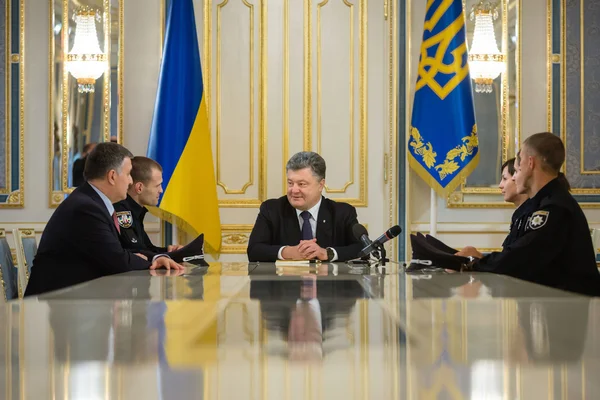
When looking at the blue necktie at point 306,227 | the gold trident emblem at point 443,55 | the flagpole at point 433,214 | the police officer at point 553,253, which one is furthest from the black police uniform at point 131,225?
the gold trident emblem at point 443,55

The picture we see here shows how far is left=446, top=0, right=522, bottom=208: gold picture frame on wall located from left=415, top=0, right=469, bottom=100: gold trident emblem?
1.37 feet

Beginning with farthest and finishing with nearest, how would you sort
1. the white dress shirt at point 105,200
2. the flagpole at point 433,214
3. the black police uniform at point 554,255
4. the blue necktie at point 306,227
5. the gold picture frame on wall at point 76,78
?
the gold picture frame on wall at point 76,78
the flagpole at point 433,214
the blue necktie at point 306,227
the white dress shirt at point 105,200
the black police uniform at point 554,255

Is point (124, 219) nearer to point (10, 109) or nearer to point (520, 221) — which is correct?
point (10, 109)

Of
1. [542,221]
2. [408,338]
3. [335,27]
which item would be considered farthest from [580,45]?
[408,338]

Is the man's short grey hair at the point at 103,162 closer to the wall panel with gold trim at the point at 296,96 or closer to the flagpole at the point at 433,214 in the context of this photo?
the wall panel with gold trim at the point at 296,96

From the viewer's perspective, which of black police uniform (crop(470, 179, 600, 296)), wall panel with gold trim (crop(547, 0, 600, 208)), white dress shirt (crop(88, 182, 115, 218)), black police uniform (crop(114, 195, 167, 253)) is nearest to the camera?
black police uniform (crop(470, 179, 600, 296))

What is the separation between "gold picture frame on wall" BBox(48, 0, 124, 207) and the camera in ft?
17.9

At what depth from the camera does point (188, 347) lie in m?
1.06

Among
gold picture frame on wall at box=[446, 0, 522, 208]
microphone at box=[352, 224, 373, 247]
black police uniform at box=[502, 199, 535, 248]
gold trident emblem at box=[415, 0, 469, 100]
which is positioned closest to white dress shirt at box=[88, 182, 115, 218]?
microphone at box=[352, 224, 373, 247]

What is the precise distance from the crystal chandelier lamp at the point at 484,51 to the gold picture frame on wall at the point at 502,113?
0.13 feet

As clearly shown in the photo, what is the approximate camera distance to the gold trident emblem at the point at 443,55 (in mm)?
5211

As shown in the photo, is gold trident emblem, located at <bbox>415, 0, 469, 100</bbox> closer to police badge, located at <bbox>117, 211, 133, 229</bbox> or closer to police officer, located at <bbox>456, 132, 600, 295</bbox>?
police officer, located at <bbox>456, 132, 600, 295</bbox>

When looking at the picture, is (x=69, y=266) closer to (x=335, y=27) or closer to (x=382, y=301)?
(x=382, y=301)

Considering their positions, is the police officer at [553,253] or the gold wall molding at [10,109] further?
the gold wall molding at [10,109]
